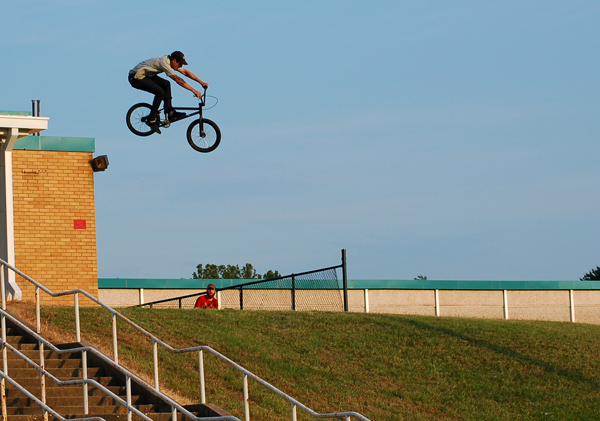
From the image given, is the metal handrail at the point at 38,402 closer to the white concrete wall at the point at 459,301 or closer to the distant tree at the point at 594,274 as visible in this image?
the white concrete wall at the point at 459,301

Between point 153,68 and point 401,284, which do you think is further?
point 401,284

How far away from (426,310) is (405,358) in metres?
14.6

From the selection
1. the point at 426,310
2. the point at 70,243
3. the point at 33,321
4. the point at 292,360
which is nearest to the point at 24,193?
the point at 70,243

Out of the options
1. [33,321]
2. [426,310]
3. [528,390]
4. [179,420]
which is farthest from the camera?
[426,310]

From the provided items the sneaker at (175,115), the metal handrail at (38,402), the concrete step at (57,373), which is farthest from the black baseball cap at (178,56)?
the metal handrail at (38,402)

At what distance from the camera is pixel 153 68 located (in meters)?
16.8

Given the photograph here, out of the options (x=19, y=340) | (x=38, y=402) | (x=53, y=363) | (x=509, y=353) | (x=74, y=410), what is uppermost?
(x=19, y=340)

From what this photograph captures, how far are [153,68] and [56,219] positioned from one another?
6.01 m

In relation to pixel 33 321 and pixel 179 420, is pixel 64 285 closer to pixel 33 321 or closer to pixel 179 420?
pixel 33 321

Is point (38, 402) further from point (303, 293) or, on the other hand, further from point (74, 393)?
point (303, 293)

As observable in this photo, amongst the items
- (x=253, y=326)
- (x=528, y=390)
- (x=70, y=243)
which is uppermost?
(x=70, y=243)

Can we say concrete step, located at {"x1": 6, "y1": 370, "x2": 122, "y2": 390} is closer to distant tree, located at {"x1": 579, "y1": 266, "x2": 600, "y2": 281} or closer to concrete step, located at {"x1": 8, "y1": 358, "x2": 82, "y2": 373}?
concrete step, located at {"x1": 8, "y1": 358, "x2": 82, "y2": 373}

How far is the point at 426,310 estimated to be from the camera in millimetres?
32250

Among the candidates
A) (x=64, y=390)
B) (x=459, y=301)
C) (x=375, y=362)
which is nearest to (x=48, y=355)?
(x=64, y=390)
